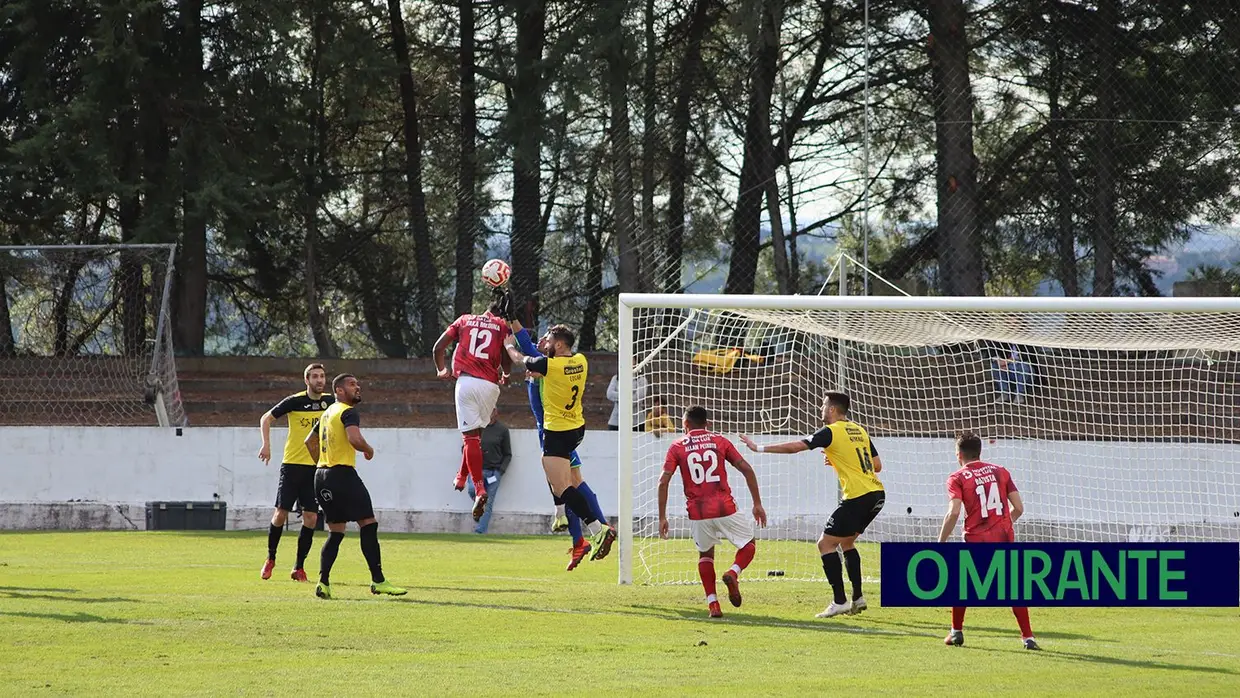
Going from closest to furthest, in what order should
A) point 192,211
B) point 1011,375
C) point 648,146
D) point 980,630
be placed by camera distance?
point 980,630 → point 1011,375 → point 648,146 → point 192,211

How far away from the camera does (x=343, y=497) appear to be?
12.1m

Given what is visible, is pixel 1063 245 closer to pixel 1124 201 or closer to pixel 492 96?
pixel 1124 201

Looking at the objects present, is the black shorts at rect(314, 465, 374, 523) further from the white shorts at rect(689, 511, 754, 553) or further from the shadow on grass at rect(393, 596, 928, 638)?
the white shorts at rect(689, 511, 754, 553)

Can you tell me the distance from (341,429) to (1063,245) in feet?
59.1

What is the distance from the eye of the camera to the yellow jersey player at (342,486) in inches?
472

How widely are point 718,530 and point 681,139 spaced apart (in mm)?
17125

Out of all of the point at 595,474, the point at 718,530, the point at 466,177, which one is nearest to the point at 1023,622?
the point at 718,530

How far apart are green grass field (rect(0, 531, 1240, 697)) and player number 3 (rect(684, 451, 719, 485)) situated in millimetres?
1049

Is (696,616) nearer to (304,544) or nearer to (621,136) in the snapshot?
(304,544)

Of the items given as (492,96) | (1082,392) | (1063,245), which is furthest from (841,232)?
(1082,392)

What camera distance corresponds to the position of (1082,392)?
20.6m

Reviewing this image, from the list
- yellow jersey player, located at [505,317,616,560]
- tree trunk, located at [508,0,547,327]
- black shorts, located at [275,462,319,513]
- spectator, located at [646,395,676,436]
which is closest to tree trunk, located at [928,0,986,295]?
tree trunk, located at [508,0,547,327]

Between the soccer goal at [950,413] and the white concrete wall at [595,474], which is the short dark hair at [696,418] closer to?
the soccer goal at [950,413]

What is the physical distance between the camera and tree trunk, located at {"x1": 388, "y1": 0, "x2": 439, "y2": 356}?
97.2 feet
